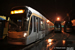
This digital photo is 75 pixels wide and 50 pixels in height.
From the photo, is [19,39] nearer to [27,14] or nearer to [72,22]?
[27,14]

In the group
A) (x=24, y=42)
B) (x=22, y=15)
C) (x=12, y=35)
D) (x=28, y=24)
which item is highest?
(x=22, y=15)

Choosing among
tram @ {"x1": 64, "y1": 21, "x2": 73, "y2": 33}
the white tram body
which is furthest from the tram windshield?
tram @ {"x1": 64, "y1": 21, "x2": 73, "y2": 33}

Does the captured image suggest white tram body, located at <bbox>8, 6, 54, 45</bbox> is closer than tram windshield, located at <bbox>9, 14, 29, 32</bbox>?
Yes

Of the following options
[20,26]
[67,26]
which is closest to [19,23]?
[20,26]

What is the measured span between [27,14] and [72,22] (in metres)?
26.8

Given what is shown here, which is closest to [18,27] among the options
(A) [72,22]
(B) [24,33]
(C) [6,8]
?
(B) [24,33]

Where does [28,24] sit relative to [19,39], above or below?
above

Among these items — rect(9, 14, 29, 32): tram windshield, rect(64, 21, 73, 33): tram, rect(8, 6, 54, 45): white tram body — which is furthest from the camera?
rect(64, 21, 73, 33): tram

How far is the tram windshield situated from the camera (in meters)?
6.61

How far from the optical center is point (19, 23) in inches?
262

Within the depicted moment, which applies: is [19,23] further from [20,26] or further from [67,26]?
[67,26]

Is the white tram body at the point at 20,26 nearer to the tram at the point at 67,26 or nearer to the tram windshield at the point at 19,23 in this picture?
the tram windshield at the point at 19,23

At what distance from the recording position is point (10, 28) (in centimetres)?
702

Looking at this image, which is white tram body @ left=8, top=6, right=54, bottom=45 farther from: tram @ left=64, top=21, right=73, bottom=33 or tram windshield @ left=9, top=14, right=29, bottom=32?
tram @ left=64, top=21, right=73, bottom=33
